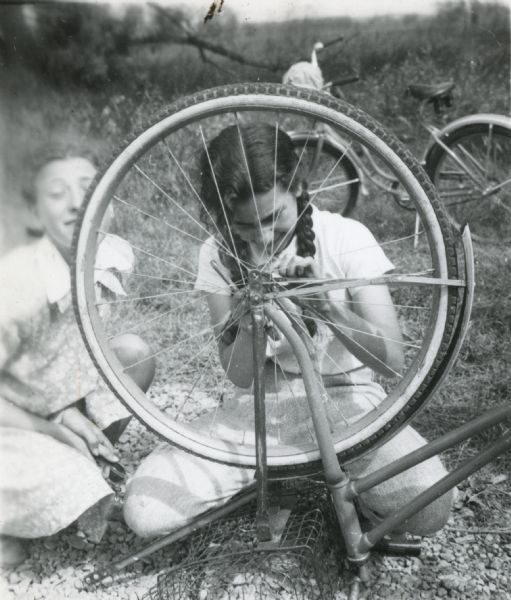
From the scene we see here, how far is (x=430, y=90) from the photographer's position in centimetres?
305

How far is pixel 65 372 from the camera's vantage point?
198cm

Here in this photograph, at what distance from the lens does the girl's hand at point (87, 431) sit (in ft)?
6.41

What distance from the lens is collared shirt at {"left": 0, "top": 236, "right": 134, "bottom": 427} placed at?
1.89 meters

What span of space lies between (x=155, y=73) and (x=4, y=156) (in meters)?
0.88

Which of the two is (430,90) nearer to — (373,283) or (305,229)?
(305,229)

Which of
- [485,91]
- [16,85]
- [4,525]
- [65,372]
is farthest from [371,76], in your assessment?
[4,525]

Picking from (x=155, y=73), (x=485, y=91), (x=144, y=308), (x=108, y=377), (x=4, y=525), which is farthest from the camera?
(x=485, y=91)

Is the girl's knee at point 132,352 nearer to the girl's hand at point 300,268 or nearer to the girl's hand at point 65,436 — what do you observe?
the girl's hand at point 65,436

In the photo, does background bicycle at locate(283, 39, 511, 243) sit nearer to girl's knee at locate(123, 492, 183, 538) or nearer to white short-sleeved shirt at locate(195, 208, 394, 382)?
white short-sleeved shirt at locate(195, 208, 394, 382)

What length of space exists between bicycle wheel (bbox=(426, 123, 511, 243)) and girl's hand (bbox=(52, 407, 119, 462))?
1.98 meters

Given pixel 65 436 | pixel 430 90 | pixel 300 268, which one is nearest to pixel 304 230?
pixel 300 268

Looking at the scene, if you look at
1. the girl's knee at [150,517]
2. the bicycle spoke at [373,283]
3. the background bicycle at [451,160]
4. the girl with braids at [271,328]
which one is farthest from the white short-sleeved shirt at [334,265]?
the background bicycle at [451,160]

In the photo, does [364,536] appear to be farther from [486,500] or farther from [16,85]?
[16,85]

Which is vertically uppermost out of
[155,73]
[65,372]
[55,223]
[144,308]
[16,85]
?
[155,73]
